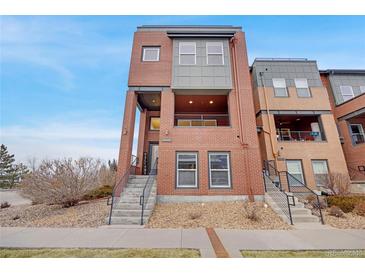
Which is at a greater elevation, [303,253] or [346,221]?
[346,221]

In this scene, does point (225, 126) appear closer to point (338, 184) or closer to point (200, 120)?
point (200, 120)

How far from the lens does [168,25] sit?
11766mm

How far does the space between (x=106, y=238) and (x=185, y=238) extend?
2223mm

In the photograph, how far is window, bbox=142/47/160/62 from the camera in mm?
10898

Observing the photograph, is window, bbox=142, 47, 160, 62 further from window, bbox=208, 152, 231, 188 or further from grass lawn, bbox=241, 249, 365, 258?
grass lawn, bbox=241, 249, 365, 258

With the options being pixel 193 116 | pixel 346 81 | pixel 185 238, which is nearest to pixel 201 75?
pixel 193 116

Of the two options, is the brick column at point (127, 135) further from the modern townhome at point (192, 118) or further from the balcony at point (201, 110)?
the balcony at point (201, 110)

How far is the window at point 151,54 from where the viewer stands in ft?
35.8

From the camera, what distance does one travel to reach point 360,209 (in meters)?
7.14

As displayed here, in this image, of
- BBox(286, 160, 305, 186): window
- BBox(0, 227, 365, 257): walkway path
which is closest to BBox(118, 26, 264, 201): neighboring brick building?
BBox(0, 227, 365, 257): walkway path

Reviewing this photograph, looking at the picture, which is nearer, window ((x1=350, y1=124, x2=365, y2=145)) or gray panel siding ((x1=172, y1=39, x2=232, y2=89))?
gray panel siding ((x1=172, y1=39, x2=232, y2=89))

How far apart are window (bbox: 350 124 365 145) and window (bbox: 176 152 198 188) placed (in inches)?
518

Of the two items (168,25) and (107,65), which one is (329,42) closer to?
(168,25)
